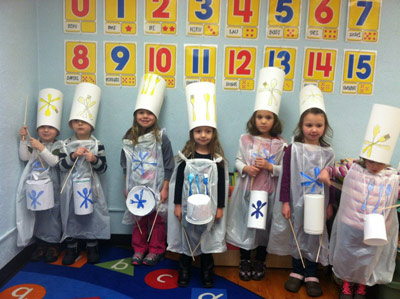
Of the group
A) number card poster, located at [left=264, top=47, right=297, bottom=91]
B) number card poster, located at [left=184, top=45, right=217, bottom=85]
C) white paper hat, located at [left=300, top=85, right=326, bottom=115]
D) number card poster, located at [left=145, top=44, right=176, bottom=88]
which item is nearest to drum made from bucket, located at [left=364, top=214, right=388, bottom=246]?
white paper hat, located at [left=300, top=85, right=326, bottom=115]

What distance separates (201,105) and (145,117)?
428 mm

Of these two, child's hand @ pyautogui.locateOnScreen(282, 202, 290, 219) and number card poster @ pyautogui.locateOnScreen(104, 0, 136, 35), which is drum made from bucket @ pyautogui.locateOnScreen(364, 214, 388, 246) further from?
number card poster @ pyautogui.locateOnScreen(104, 0, 136, 35)

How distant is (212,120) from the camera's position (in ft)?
6.41

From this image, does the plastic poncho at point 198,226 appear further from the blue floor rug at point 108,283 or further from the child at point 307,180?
the child at point 307,180

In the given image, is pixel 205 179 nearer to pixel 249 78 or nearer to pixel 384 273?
pixel 249 78

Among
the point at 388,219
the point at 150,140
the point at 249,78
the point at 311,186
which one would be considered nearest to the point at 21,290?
the point at 150,140

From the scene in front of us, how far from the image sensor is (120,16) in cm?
230

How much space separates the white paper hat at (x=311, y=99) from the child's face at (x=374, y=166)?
0.45m

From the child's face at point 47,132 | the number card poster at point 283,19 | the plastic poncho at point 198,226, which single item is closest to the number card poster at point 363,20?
the number card poster at point 283,19

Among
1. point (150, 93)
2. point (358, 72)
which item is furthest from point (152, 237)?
point (358, 72)

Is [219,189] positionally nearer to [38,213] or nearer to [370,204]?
[370,204]

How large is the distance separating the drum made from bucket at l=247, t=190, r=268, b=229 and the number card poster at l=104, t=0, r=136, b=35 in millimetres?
1471

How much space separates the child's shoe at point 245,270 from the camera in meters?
2.12

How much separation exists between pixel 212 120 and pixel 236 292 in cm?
109
